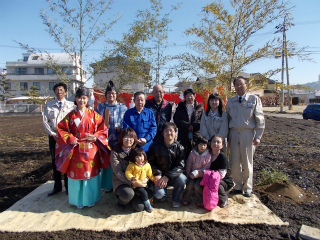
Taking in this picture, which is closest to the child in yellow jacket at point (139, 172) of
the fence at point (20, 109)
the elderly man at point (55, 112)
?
the elderly man at point (55, 112)

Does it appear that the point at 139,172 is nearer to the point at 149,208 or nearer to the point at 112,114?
the point at 149,208

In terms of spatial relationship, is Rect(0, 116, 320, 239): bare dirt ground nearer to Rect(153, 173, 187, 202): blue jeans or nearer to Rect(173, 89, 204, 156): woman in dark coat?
Rect(153, 173, 187, 202): blue jeans

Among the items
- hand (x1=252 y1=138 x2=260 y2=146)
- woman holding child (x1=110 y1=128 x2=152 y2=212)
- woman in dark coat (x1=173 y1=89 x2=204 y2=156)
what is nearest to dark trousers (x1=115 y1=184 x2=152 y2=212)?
woman holding child (x1=110 y1=128 x2=152 y2=212)

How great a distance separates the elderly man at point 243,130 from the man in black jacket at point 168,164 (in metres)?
0.95

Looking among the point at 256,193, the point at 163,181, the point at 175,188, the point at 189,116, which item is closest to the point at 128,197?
the point at 163,181

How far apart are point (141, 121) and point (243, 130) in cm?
161

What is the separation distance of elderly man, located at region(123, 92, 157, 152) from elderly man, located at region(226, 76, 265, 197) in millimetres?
1282

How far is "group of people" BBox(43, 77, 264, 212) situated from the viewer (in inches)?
136

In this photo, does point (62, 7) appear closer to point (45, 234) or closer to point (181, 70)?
point (181, 70)

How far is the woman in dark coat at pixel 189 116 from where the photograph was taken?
4215 mm

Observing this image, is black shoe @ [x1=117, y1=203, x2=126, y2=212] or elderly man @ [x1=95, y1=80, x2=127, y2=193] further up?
elderly man @ [x1=95, y1=80, x2=127, y2=193]

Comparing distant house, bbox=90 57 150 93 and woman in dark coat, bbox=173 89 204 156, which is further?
distant house, bbox=90 57 150 93

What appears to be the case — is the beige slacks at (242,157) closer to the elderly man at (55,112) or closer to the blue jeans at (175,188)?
the blue jeans at (175,188)

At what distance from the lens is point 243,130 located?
3857mm
